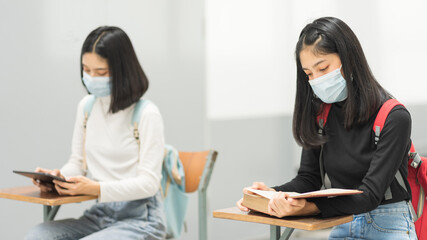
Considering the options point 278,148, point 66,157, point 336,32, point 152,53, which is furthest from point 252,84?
point 336,32

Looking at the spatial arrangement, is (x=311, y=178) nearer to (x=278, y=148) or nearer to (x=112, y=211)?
(x=112, y=211)

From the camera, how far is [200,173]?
9.22 feet

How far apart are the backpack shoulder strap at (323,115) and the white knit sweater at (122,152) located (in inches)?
31.1

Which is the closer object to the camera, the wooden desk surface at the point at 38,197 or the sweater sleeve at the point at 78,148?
the wooden desk surface at the point at 38,197

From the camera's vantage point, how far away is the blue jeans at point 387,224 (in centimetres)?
177

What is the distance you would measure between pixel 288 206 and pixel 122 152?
3.66ft

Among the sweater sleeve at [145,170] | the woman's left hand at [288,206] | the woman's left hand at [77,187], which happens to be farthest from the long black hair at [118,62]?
the woman's left hand at [288,206]

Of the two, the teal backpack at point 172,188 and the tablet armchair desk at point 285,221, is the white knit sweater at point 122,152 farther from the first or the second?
the tablet armchair desk at point 285,221

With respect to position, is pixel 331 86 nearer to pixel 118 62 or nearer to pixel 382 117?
pixel 382 117

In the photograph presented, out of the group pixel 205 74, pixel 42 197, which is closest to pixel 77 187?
pixel 42 197

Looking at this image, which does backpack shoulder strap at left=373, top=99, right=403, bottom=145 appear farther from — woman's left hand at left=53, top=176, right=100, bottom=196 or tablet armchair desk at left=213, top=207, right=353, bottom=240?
woman's left hand at left=53, top=176, right=100, bottom=196

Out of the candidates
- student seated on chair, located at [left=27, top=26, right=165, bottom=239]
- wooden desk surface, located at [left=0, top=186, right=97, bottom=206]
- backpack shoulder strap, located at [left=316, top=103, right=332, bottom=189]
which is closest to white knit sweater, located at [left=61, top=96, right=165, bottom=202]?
student seated on chair, located at [left=27, top=26, right=165, bottom=239]

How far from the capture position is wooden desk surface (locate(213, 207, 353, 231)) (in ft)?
5.16

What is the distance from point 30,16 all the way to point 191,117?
1534mm
